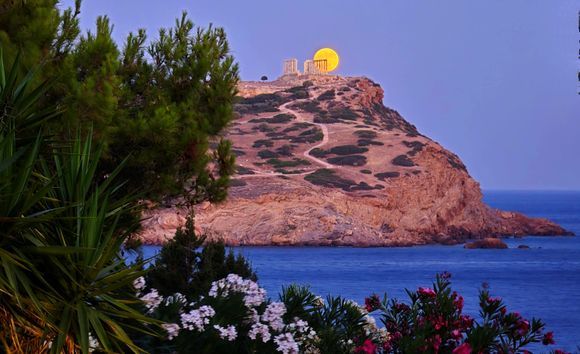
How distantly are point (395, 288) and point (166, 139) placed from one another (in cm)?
5048

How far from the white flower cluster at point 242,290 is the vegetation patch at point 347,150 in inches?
3133

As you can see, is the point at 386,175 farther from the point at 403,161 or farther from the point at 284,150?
the point at 284,150

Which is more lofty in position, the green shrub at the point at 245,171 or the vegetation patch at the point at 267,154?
the vegetation patch at the point at 267,154

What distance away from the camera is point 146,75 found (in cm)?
1297

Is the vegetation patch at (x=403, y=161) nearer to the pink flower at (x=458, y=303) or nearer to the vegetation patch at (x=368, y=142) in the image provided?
the vegetation patch at (x=368, y=142)

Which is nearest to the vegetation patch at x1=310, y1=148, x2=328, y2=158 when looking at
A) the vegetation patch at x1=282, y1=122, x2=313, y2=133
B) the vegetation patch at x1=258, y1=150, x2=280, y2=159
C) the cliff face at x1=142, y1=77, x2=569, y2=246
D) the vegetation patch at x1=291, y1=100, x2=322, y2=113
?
the cliff face at x1=142, y1=77, x2=569, y2=246

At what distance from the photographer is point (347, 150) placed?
290ft

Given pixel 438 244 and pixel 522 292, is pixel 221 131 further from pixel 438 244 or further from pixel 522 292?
pixel 438 244

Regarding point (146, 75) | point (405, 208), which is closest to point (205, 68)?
point (146, 75)

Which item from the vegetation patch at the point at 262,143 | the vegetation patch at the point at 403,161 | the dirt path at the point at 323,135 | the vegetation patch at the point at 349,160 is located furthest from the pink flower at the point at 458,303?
the vegetation patch at the point at 262,143

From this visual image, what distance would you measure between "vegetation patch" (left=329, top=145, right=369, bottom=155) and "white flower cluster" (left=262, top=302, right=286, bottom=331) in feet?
263

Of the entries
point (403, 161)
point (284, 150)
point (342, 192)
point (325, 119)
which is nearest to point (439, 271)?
point (342, 192)

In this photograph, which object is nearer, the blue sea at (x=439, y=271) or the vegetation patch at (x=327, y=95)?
the blue sea at (x=439, y=271)

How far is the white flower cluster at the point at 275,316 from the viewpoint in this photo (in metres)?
7.45
